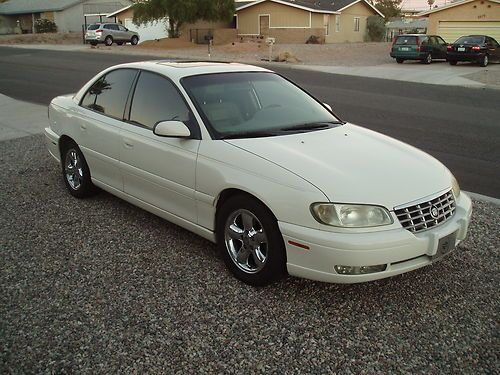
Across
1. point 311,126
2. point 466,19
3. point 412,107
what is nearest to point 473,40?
point 466,19

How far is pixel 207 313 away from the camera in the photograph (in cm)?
343

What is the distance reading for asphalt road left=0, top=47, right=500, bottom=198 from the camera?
767 centimetres

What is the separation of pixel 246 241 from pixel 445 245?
4.53 feet

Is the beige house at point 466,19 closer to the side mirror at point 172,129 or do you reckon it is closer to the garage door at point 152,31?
the garage door at point 152,31

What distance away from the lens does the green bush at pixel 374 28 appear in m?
52.1

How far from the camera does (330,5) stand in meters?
46.7

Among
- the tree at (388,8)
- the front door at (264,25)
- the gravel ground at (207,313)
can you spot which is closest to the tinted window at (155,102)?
the gravel ground at (207,313)

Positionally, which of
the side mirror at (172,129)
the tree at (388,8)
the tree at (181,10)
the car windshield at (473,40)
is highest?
the tree at (388,8)

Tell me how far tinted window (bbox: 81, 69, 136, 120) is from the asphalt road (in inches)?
161

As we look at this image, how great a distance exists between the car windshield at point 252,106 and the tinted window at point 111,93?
83cm

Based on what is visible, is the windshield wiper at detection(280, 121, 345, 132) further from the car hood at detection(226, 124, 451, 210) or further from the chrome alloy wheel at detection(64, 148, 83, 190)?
the chrome alloy wheel at detection(64, 148, 83, 190)

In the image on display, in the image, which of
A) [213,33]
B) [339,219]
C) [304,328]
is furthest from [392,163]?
[213,33]

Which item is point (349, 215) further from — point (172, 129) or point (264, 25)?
point (264, 25)

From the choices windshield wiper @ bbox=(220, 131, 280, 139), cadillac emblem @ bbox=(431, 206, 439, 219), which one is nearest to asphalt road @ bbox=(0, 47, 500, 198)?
cadillac emblem @ bbox=(431, 206, 439, 219)
